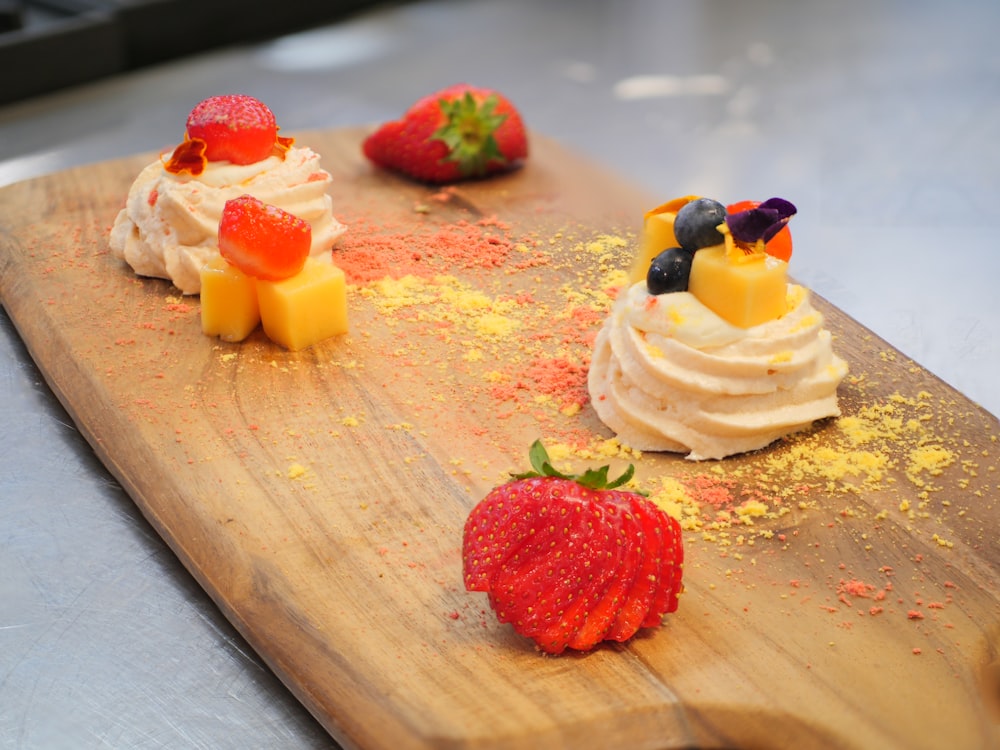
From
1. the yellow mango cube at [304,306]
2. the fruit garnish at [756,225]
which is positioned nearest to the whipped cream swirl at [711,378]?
the fruit garnish at [756,225]

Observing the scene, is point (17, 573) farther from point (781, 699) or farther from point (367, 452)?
point (781, 699)

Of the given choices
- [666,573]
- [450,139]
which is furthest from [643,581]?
[450,139]

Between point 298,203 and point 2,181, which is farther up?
point 298,203

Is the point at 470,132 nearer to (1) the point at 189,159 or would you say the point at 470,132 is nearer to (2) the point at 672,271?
(1) the point at 189,159

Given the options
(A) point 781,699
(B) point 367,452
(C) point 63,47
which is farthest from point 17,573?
(C) point 63,47

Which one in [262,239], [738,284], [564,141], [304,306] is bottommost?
[564,141]

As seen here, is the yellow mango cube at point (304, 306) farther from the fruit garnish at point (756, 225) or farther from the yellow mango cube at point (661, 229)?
the fruit garnish at point (756, 225)
